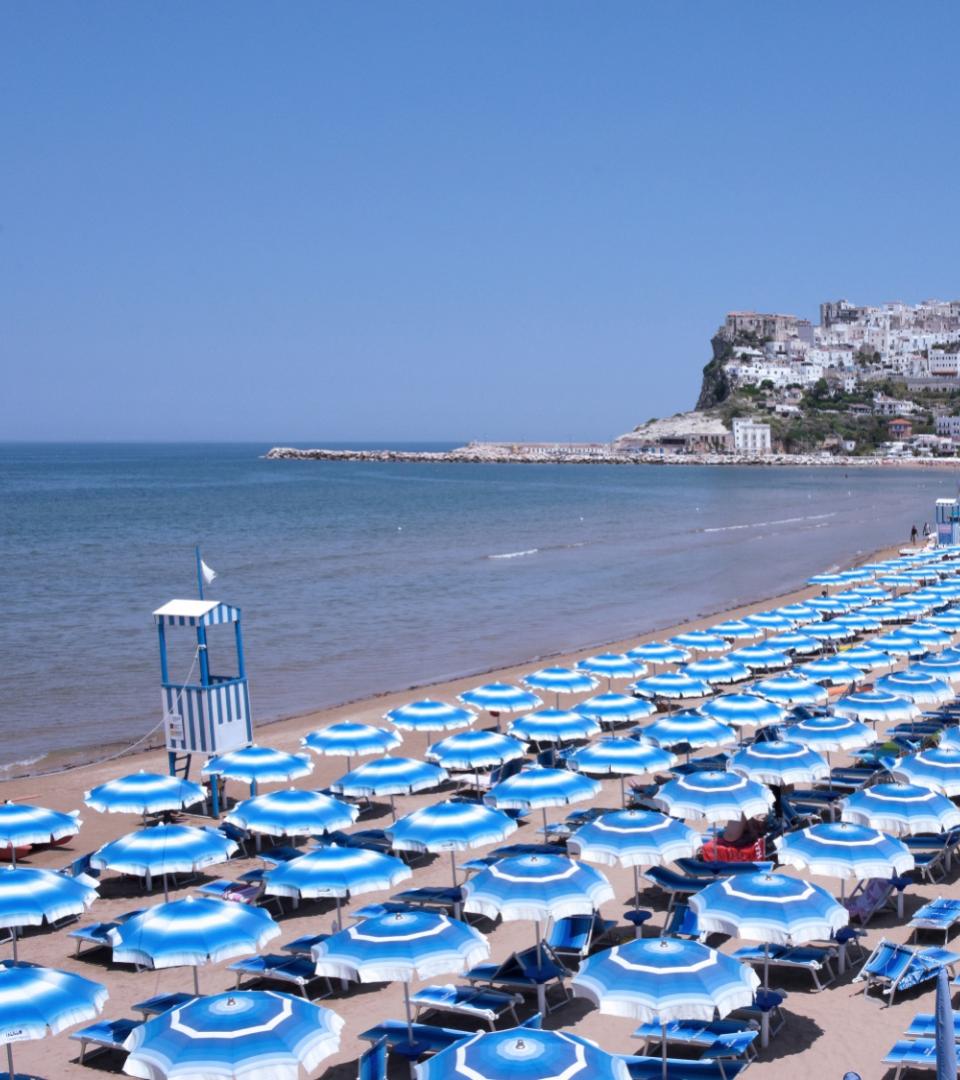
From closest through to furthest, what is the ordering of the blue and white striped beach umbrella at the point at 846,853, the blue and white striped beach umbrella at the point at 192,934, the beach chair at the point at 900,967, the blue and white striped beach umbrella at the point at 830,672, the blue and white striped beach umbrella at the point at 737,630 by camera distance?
the blue and white striped beach umbrella at the point at 192,934 → the beach chair at the point at 900,967 → the blue and white striped beach umbrella at the point at 846,853 → the blue and white striped beach umbrella at the point at 830,672 → the blue and white striped beach umbrella at the point at 737,630

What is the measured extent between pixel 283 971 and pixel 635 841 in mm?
2953

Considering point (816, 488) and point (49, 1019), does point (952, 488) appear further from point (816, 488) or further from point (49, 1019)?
point (49, 1019)

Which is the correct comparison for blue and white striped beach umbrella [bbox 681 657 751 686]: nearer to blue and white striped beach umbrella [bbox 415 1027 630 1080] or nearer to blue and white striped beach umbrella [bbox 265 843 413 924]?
blue and white striped beach umbrella [bbox 265 843 413 924]

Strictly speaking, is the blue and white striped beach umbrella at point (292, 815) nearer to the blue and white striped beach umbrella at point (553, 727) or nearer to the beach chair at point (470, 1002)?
the beach chair at point (470, 1002)

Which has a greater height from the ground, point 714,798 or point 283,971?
point 714,798

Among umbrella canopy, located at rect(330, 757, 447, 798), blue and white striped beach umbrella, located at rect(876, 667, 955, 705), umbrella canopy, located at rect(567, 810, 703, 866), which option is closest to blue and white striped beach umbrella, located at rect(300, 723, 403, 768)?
umbrella canopy, located at rect(330, 757, 447, 798)

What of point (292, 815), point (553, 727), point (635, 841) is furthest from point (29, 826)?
point (553, 727)

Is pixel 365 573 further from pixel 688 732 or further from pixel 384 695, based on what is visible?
pixel 688 732

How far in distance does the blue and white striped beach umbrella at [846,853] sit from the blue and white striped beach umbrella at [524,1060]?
149 inches

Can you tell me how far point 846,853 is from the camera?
927 cm

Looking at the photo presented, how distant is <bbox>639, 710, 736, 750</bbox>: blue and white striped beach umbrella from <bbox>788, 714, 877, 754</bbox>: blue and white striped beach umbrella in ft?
2.71

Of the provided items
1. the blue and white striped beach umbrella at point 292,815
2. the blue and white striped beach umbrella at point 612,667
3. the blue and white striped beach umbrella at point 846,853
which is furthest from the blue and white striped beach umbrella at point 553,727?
the blue and white striped beach umbrella at point 846,853

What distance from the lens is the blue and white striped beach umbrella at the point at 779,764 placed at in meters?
12.2

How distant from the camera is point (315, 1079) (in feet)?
26.6
